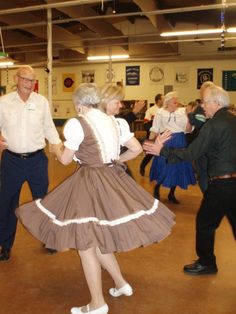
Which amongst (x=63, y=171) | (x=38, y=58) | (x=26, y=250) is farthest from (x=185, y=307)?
(x=38, y=58)

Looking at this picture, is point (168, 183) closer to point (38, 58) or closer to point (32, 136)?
point (32, 136)

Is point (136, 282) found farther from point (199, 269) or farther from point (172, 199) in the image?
point (172, 199)

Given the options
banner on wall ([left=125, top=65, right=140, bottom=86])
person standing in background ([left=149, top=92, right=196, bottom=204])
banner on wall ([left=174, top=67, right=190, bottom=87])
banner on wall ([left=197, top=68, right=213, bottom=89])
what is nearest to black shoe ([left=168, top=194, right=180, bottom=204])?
person standing in background ([left=149, top=92, right=196, bottom=204])

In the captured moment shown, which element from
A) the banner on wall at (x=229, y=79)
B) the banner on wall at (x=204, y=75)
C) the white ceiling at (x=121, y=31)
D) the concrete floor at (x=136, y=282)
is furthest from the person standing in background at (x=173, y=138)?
the banner on wall at (x=204, y=75)

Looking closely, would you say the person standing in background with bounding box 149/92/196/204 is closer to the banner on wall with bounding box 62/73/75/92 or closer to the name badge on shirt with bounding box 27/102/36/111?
the name badge on shirt with bounding box 27/102/36/111

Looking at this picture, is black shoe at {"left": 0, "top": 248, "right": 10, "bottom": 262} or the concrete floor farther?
black shoe at {"left": 0, "top": 248, "right": 10, "bottom": 262}

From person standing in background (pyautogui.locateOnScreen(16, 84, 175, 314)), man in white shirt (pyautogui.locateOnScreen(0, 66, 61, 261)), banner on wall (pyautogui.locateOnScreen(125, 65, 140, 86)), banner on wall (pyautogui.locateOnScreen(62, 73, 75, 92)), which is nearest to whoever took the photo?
person standing in background (pyautogui.locateOnScreen(16, 84, 175, 314))

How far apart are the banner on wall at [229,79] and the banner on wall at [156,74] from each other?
7.62ft

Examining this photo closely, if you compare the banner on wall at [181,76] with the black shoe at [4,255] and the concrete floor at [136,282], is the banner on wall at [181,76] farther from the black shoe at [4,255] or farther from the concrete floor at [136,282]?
the black shoe at [4,255]

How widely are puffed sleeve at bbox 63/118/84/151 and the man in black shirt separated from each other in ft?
2.47

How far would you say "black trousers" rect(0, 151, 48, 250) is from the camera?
331cm

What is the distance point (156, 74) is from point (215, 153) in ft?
41.8

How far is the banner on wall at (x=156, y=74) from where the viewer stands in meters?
15.1

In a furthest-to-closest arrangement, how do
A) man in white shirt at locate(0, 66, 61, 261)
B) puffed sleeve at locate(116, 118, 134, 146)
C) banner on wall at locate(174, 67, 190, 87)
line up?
banner on wall at locate(174, 67, 190, 87) → man in white shirt at locate(0, 66, 61, 261) → puffed sleeve at locate(116, 118, 134, 146)
